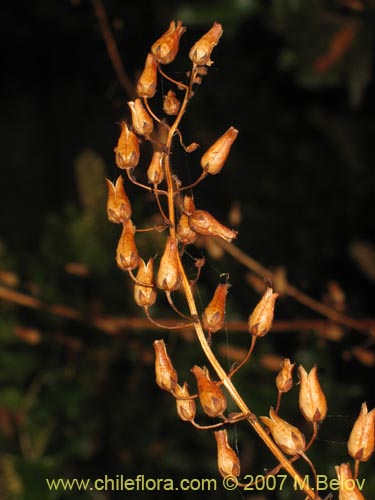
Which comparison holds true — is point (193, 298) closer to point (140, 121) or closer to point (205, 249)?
point (140, 121)

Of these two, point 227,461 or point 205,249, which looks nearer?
point 227,461

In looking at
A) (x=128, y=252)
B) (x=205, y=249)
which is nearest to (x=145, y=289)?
(x=128, y=252)

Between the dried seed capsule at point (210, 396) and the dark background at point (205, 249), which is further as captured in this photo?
the dark background at point (205, 249)

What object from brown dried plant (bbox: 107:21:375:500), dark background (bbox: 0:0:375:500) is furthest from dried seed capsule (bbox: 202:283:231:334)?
dark background (bbox: 0:0:375:500)

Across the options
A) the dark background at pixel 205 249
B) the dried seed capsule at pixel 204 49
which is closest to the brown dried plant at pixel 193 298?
the dried seed capsule at pixel 204 49

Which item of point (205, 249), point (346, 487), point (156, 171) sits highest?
point (205, 249)

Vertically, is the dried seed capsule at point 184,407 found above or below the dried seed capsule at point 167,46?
below

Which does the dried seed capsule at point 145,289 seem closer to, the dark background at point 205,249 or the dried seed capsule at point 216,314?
the dried seed capsule at point 216,314

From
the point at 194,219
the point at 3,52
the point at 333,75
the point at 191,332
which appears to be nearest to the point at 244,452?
the point at 191,332
